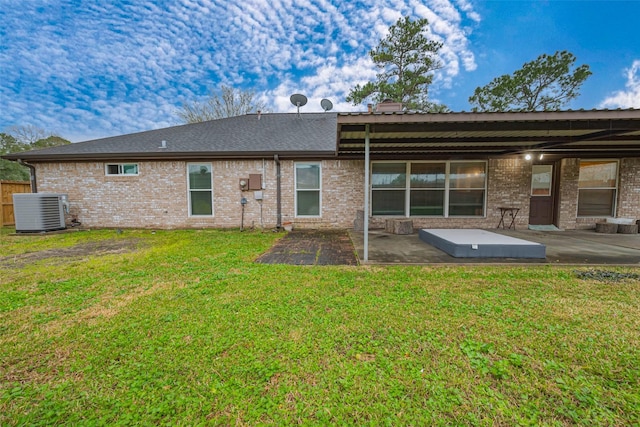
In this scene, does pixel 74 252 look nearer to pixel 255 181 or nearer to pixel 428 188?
pixel 255 181

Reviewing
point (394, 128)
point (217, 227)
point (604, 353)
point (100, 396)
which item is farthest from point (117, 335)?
point (217, 227)

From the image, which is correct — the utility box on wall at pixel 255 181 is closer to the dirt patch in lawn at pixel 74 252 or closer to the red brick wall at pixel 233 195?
the red brick wall at pixel 233 195

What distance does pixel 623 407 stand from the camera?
155 centimetres

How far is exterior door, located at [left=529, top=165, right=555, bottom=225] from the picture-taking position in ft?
28.0

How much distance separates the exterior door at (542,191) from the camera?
852 centimetres

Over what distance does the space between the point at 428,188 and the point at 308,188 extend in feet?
13.3

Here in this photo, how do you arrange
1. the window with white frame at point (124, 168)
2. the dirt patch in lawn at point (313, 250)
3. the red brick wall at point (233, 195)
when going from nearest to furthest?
the dirt patch in lawn at point (313, 250) → the red brick wall at point (233, 195) → the window with white frame at point (124, 168)

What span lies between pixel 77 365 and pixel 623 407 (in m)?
3.73

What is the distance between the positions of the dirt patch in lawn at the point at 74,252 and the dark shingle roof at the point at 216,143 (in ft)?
10.5

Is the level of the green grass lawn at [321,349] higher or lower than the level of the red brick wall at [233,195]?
lower

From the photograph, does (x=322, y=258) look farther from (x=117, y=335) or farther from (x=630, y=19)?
(x=630, y=19)

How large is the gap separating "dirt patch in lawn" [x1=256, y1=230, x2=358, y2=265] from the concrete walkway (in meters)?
0.29

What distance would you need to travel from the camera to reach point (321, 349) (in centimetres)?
212

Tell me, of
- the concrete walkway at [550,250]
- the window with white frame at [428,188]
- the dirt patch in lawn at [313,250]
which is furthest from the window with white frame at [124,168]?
→ the window with white frame at [428,188]
